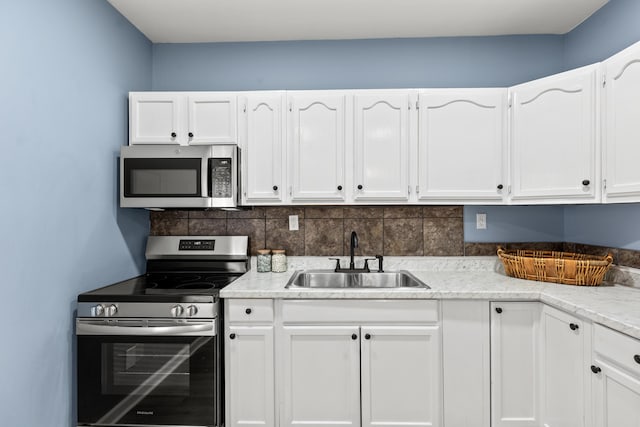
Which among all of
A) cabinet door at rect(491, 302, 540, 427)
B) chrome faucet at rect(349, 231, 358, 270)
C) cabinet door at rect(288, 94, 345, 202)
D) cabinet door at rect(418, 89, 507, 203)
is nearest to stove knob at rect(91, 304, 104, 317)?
cabinet door at rect(288, 94, 345, 202)

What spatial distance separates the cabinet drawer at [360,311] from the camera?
1968mm

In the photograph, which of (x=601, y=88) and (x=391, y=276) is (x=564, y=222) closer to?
(x=601, y=88)

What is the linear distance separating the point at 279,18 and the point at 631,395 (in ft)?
8.70

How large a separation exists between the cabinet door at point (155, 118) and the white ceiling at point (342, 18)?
1.69 feet

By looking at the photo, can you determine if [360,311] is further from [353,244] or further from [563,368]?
[563,368]

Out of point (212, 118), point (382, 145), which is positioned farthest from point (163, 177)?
point (382, 145)

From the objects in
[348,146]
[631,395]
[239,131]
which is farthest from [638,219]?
[239,131]

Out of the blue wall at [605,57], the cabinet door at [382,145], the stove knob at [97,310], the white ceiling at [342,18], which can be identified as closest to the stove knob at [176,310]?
the stove knob at [97,310]

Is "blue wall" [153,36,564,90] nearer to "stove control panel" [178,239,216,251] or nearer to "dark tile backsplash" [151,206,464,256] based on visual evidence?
"dark tile backsplash" [151,206,464,256]

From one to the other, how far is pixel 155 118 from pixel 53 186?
830 millimetres

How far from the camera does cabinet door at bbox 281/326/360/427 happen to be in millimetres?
1970

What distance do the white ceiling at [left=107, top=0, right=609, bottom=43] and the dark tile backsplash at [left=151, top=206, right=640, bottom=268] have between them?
4.10ft

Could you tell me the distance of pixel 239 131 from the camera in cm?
236

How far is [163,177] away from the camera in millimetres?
2227
